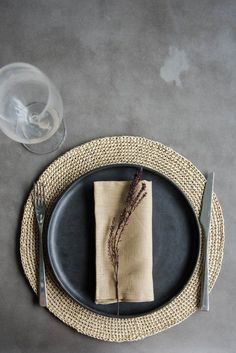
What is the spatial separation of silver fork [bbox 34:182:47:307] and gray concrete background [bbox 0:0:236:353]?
0.05 meters

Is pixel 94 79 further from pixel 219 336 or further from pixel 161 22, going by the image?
pixel 219 336

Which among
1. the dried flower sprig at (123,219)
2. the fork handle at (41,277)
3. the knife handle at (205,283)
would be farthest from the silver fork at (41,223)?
the knife handle at (205,283)

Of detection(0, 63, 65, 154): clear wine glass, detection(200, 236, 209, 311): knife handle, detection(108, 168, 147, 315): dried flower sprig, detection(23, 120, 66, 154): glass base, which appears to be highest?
detection(0, 63, 65, 154): clear wine glass

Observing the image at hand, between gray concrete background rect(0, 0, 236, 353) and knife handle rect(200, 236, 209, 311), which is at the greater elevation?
gray concrete background rect(0, 0, 236, 353)

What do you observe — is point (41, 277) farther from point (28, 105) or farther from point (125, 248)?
point (28, 105)

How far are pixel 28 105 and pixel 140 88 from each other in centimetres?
19

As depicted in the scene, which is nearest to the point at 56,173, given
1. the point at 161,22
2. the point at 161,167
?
the point at 161,167

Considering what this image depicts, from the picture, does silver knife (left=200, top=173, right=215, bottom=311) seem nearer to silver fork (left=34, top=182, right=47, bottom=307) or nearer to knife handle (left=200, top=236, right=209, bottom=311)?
knife handle (left=200, top=236, right=209, bottom=311)

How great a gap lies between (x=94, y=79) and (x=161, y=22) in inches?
5.9

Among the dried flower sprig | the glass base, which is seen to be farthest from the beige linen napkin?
the glass base

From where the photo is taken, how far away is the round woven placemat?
0.78 metres

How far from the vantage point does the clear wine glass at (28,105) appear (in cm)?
72

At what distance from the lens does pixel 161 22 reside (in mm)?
834

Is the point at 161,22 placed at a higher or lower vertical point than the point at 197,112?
higher
